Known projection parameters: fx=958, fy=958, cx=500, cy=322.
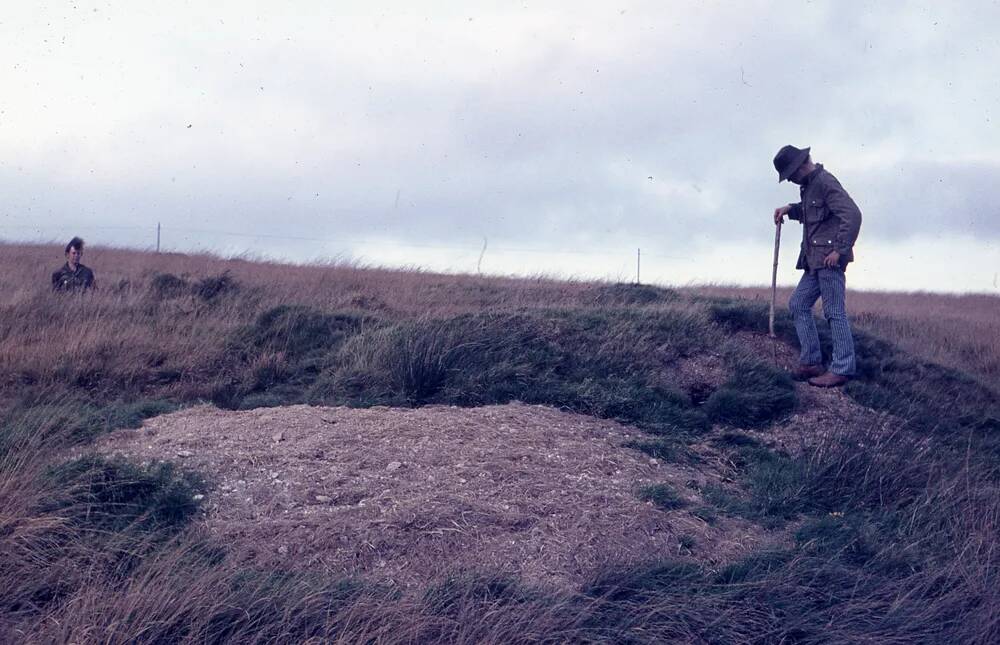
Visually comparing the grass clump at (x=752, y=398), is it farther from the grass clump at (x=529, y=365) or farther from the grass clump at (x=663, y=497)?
the grass clump at (x=663, y=497)

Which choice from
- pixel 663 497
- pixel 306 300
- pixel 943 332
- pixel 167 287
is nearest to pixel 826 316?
pixel 663 497

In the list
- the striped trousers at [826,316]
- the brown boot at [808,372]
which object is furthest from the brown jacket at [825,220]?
the brown boot at [808,372]

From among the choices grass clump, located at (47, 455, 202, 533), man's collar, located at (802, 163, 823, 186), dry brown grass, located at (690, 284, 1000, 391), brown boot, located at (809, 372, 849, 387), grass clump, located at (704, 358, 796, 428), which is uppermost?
A: man's collar, located at (802, 163, 823, 186)

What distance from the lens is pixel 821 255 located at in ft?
26.5

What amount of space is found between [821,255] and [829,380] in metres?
→ 1.06

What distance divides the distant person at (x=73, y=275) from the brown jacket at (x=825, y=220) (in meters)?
8.10

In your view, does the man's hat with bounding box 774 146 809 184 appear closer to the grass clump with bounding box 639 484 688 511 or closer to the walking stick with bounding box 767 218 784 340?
the walking stick with bounding box 767 218 784 340

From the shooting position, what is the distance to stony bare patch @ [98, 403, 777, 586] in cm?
464

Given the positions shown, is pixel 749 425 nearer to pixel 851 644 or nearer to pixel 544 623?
pixel 851 644

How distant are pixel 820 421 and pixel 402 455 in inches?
137

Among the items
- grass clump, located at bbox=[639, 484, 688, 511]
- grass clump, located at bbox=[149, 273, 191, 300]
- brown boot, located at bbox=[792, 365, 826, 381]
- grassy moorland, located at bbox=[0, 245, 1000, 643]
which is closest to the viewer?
grassy moorland, located at bbox=[0, 245, 1000, 643]

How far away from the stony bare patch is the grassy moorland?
7.9 inches

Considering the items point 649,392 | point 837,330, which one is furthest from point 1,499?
point 837,330

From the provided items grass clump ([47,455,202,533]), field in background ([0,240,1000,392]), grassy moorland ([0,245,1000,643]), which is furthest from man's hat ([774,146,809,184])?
grass clump ([47,455,202,533])
